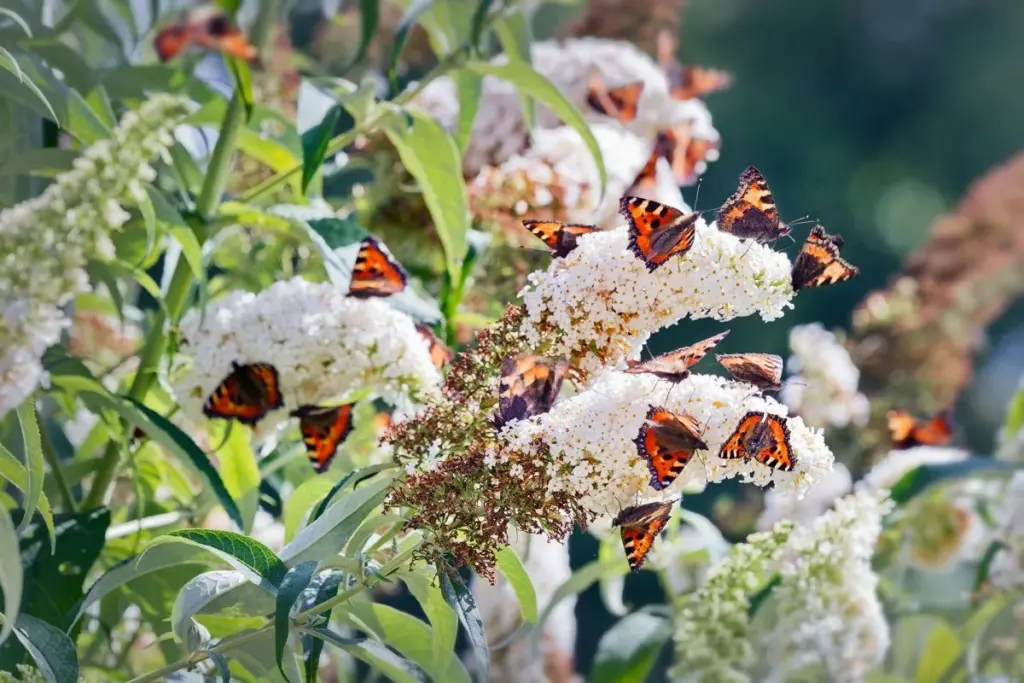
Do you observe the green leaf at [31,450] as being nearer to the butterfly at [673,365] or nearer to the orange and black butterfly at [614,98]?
the butterfly at [673,365]

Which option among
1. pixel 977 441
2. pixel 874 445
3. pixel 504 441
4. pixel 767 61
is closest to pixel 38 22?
pixel 504 441

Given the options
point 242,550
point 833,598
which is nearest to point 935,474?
point 833,598

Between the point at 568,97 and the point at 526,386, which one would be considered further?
the point at 568,97

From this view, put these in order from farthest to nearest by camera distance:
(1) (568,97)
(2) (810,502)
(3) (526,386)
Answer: (2) (810,502) < (1) (568,97) < (3) (526,386)

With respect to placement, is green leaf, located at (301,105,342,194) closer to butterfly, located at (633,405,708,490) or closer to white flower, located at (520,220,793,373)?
white flower, located at (520,220,793,373)

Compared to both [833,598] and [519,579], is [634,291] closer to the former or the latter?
[519,579]

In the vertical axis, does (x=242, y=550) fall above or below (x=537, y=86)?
below
